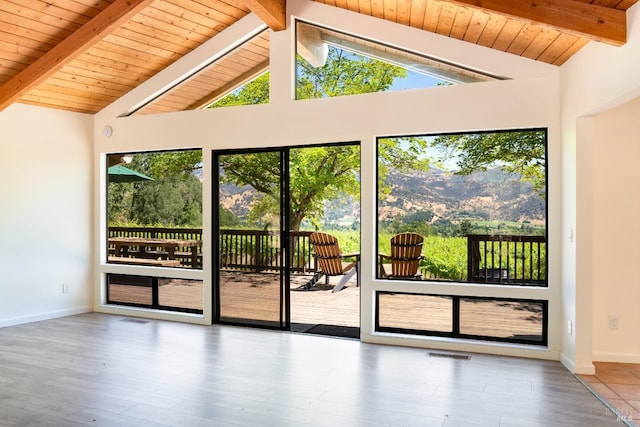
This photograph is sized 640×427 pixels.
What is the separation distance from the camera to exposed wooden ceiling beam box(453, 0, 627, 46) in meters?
3.26

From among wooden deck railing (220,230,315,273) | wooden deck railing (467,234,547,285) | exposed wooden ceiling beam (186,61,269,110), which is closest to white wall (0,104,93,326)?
exposed wooden ceiling beam (186,61,269,110)

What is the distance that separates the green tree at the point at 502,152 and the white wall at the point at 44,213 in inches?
185

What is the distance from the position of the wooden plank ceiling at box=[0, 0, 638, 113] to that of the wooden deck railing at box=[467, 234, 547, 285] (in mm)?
1710

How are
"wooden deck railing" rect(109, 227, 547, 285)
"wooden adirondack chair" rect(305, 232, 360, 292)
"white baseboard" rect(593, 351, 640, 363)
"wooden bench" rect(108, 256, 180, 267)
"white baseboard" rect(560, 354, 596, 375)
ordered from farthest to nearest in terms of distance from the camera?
1. "wooden adirondack chair" rect(305, 232, 360, 292)
2. "wooden bench" rect(108, 256, 180, 267)
3. "wooden deck railing" rect(109, 227, 547, 285)
4. "white baseboard" rect(593, 351, 640, 363)
5. "white baseboard" rect(560, 354, 596, 375)

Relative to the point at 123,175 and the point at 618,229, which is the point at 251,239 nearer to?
the point at 123,175

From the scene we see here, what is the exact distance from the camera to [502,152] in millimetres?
4844

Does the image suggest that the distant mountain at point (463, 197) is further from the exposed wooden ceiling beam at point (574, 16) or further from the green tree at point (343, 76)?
the exposed wooden ceiling beam at point (574, 16)

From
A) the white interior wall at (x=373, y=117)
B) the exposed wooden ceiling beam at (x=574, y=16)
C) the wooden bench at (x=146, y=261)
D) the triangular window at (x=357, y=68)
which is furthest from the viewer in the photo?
the wooden bench at (x=146, y=261)

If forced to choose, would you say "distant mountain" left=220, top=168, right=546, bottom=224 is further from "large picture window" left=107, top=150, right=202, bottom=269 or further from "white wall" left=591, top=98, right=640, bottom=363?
"large picture window" left=107, top=150, right=202, bottom=269

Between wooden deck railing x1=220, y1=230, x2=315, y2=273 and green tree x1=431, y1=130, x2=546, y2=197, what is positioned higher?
green tree x1=431, y1=130, x2=546, y2=197

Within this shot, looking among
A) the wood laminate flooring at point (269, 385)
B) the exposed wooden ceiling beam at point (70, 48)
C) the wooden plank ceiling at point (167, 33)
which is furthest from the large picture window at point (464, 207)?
the exposed wooden ceiling beam at point (70, 48)

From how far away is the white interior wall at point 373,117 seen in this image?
182 inches

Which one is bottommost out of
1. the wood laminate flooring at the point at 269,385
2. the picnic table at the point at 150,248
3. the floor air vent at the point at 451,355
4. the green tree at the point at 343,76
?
the floor air vent at the point at 451,355

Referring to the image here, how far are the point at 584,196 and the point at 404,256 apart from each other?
1.79m
